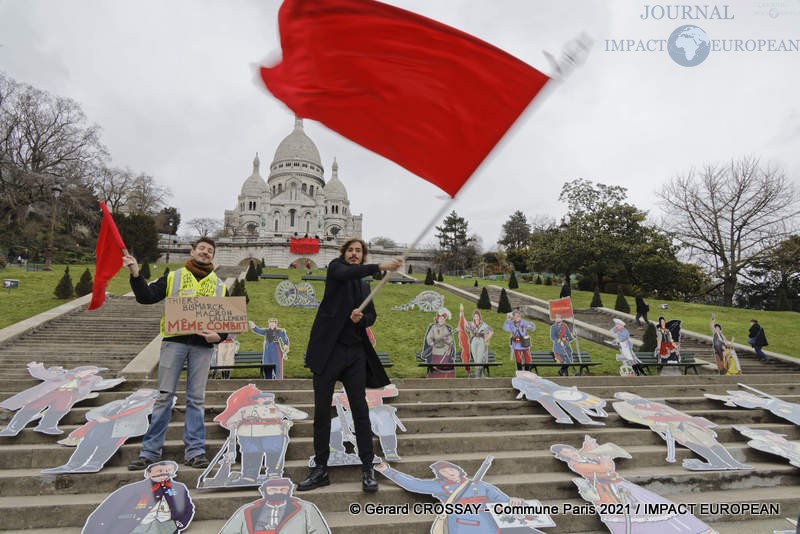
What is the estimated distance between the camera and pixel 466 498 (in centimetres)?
334

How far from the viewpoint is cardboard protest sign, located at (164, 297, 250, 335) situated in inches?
148

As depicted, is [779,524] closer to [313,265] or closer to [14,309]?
[14,309]

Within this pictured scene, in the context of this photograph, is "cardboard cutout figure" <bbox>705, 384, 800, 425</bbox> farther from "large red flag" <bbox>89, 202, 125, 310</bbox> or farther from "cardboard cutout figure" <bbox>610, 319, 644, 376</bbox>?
"large red flag" <bbox>89, 202, 125, 310</bbox>

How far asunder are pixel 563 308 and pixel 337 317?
7283 mm

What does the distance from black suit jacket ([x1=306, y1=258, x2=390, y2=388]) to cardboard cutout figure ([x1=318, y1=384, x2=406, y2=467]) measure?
84 cm

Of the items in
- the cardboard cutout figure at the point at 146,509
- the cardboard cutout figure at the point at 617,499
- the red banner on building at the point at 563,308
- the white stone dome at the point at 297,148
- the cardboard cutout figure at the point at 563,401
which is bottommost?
the cardboard cutout figure at the point at 617,499

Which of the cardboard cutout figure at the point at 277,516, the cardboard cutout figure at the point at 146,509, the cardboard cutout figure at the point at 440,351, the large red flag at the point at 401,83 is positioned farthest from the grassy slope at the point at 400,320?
the large red flag at the point at 401,83

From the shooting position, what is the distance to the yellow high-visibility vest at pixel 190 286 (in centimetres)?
400

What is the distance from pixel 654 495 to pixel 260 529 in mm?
3076

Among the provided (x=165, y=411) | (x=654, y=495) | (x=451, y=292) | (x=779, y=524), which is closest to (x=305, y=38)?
(x=165, y=411)

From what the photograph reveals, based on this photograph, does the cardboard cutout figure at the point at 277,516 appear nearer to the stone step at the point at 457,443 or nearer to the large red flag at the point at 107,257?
the stone step at the point at 457,443

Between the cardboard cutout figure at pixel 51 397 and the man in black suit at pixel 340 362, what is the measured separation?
2.78 m

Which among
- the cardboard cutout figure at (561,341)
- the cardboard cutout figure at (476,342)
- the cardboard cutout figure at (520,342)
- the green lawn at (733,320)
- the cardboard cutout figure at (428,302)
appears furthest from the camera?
the cardboard cutout figure at (428,302)

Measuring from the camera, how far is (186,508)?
10.1ft
